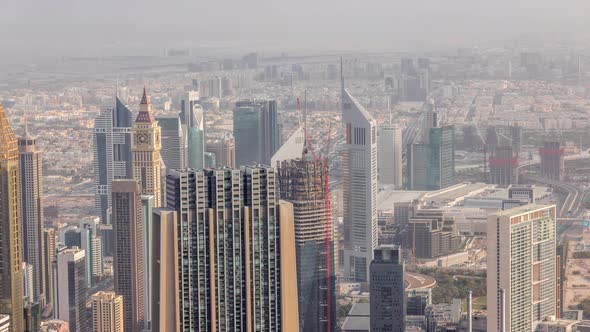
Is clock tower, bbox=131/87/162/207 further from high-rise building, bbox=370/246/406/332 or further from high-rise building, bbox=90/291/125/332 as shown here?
high-rise building, bbox=370/246/406/332

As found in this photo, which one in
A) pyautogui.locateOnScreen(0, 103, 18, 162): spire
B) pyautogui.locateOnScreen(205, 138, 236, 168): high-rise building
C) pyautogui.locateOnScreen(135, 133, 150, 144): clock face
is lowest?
pyautogui.locateOnScreen(205, 138, 236, 168): high-rise building

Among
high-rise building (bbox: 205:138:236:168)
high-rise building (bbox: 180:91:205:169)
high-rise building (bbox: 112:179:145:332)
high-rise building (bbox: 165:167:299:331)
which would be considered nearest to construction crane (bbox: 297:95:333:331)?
high-rise building (bbox: 205:138:236:168)

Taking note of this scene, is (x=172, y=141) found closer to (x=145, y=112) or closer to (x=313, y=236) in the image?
(x=145, y=112)

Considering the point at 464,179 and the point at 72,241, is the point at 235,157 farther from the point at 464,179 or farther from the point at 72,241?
the point at 464,179

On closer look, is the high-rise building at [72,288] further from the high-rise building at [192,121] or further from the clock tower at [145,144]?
the high-rise building at [192,121]

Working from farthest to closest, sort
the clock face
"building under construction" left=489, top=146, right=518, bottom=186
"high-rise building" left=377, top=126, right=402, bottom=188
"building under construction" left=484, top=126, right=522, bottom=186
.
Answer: "high-rise building" left=377, top=126, right=402, bottom=188, "building under construction" left=484, top=126, right=522, bottom=186, the clock face, "building under construction" left=489, top=146, right=518, bottom=186

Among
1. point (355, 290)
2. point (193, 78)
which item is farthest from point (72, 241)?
point (355, 290)

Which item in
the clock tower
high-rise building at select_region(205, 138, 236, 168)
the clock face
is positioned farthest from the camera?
the clock face
